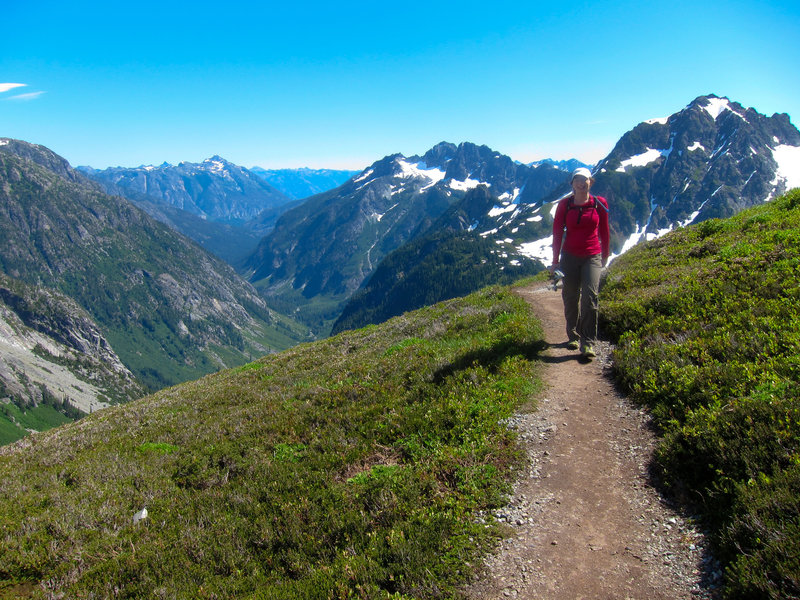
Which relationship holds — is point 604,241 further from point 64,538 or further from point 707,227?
point 64,538

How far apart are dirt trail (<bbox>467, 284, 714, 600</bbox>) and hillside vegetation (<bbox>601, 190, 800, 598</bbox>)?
0.44m

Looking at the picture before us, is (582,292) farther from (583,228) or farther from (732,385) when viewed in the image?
(732,385)

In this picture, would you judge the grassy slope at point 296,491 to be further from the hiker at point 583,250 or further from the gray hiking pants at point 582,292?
the hiker at point 583,250

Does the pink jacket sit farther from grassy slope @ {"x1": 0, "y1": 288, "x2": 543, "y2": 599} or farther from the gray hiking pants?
grassy slope @ {"x1": 0, "y1": 288, "x2": 543, "y2": 599}

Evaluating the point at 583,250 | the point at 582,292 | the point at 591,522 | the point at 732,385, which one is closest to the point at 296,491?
the point at 591,522

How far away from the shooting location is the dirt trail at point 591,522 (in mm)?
5000

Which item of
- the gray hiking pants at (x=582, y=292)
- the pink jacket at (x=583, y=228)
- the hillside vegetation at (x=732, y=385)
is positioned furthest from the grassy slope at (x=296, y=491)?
the pink jacket at (x=583, y=228)

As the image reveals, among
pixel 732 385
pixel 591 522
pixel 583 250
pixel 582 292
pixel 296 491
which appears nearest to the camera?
pixel 591 522

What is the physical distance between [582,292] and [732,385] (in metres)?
4.79

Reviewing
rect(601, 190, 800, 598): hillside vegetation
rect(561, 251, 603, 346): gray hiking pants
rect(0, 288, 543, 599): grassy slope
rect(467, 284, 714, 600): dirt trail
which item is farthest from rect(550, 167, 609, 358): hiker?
rect(467, 284, 714, 600): dirt trail

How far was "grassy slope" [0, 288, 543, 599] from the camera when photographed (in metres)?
5.86

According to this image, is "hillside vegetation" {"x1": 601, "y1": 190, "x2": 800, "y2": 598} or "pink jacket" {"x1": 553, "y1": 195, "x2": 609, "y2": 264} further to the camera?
"pink jacket" {"x1": 553, "y1": 195, "x2": 609, "y2": 264}

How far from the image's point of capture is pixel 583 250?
37.8 ft

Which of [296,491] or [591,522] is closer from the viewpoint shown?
[591,522]
